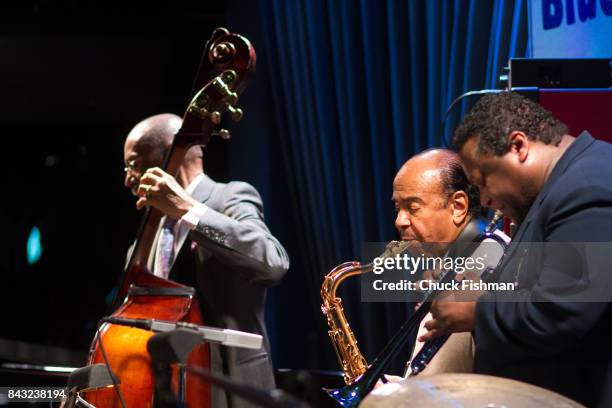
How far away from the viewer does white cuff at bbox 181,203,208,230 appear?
2861 millimetres

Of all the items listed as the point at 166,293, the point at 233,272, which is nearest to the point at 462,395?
the point at 166,293

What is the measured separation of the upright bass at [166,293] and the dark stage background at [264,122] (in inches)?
39.2

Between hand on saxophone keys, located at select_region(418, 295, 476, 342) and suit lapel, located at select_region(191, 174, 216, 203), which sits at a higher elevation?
suit lapel, located at select_region(191, 174, 216, 203)

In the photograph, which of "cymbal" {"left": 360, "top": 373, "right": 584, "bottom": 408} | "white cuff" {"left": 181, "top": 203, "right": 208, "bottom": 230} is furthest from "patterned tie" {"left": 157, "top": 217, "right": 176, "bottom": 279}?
"cymbal" {"left": 360, "top": 373, "right": 584, "bottom": 408}

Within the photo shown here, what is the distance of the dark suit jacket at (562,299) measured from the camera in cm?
191

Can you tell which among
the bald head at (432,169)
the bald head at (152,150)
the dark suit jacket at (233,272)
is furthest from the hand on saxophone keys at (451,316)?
the bald head at (152,150)

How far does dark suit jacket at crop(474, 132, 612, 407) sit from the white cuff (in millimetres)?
1116

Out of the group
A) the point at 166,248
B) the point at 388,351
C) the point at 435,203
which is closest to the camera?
the point at 388,351

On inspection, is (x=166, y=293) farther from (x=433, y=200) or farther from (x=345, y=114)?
(x=345, y=114)

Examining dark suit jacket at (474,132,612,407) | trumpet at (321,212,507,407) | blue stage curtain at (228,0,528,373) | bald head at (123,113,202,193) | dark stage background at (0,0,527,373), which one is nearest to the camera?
dark suit jacket at (474,132,612,407)

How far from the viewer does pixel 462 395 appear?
5.41ft

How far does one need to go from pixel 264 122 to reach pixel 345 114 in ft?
1.85

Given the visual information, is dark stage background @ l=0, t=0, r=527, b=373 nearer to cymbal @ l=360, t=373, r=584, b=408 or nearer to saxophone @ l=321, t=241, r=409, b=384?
saxophone @ l=321, t=241, r=409, b=384

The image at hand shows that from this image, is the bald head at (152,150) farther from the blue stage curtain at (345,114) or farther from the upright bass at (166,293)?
the blue stage curtain at (345,114)
